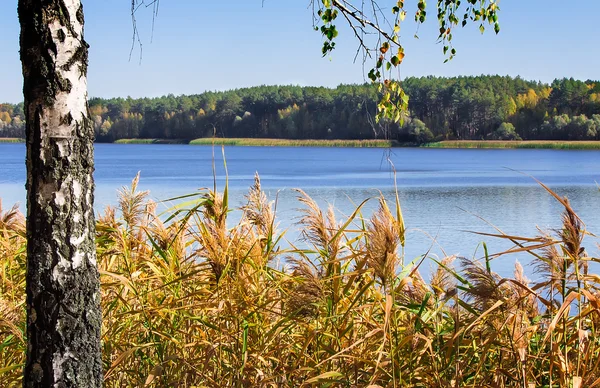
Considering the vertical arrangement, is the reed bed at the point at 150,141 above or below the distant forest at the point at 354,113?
below

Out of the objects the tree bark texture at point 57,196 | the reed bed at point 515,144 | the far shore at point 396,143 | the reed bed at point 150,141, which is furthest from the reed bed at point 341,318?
the reed bed at point 150,141

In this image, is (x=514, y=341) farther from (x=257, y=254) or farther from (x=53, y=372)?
(x=53, y=372)

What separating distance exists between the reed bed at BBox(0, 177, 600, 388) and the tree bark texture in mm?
412

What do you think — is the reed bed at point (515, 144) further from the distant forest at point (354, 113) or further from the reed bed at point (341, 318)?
the reed bed at point (341, 318)

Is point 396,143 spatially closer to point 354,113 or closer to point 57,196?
point 354,113

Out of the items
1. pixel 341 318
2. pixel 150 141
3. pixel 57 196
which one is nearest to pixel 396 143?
pixel 150 141

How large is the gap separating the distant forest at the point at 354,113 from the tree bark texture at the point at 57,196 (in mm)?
82707

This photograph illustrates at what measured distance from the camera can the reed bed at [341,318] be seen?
2805 mm

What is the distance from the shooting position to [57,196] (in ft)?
8.98

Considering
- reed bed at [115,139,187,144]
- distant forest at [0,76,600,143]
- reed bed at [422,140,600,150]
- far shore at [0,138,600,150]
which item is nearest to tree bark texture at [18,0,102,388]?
far shore at [0,138,600,150]

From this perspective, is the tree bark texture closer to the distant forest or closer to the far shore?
the far shore

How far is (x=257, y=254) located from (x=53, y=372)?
3.55 feet

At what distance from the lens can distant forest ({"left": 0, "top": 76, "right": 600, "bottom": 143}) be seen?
104m

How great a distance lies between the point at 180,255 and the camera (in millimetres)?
3713
